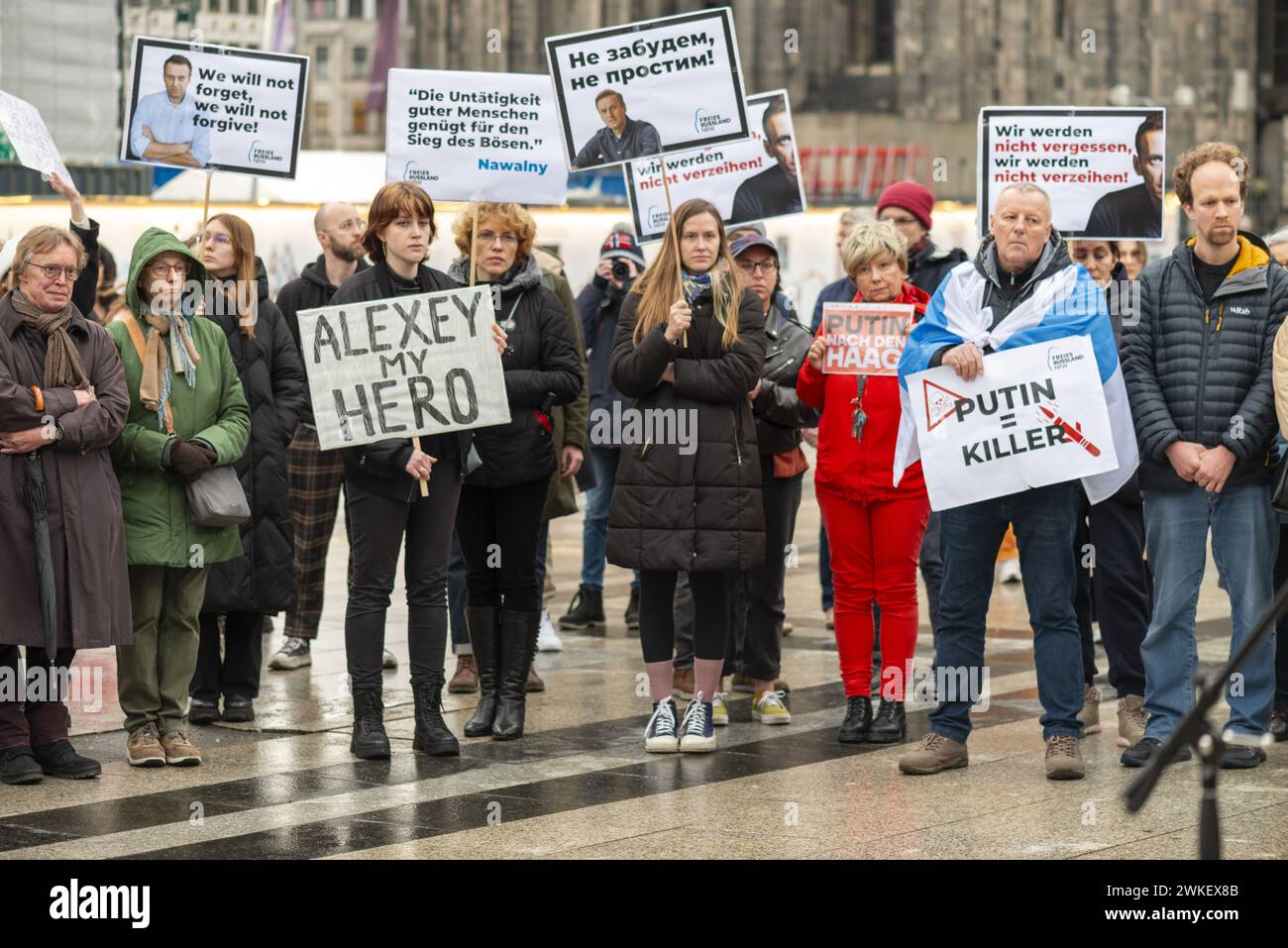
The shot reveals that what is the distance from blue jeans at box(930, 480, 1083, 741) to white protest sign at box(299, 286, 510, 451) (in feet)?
6.21

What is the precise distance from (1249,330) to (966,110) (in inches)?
2081

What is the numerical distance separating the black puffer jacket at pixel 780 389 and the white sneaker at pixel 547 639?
2.23 metres

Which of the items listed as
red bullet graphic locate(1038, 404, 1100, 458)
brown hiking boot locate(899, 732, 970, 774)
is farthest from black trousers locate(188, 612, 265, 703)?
red bullet graphic locate(1038, 404, 1100, 458)

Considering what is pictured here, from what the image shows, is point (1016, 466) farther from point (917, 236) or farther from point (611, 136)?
point (611, 136)

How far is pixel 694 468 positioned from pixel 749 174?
2.94 meters

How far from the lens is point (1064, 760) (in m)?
7.82

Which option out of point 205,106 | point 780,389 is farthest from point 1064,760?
point 205,106

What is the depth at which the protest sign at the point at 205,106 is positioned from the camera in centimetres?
1035

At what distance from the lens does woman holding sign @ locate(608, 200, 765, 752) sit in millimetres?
8430

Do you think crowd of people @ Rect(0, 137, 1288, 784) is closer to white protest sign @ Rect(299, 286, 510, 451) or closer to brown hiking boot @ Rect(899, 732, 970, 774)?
brown hiking boot @ Rect(899, 732, 970, 774)

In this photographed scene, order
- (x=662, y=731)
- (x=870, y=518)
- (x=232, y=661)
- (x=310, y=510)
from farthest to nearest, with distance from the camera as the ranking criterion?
(x=310, y=510)
(x=232, y=661)
(x=870, y=518)
(x=662, y=731)

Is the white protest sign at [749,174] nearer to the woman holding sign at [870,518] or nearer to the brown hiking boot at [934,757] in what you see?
the woman holding sign at [870,518]

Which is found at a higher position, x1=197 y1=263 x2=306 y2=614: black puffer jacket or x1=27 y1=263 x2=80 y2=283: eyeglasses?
x1=27 y1=263 x2=80 y2=283: eyeglasses
